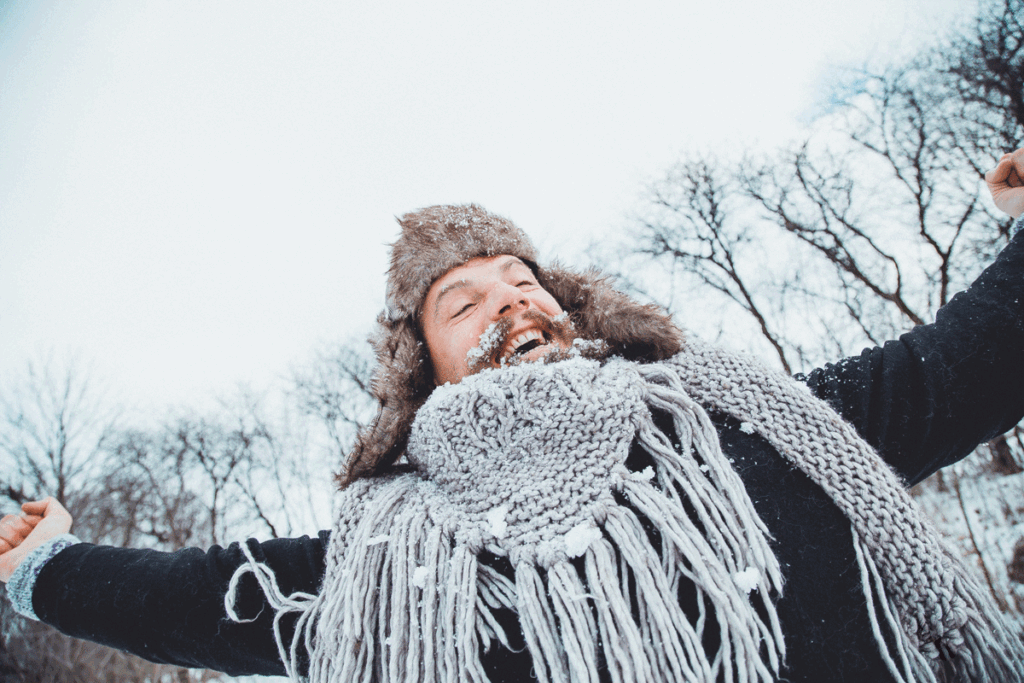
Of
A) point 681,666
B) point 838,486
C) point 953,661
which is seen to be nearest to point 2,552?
point 681,666

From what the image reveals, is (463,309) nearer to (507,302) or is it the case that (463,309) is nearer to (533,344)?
(507,302)

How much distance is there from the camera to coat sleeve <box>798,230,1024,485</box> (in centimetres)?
109

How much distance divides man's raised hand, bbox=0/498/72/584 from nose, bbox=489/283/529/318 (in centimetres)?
175

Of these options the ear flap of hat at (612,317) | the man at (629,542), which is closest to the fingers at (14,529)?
the man at (629,542)

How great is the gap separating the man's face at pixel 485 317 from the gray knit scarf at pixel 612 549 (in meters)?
0.25

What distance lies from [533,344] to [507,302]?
185mm

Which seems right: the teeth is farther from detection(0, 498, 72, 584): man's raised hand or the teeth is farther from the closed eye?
detection(0, 498, 72, 584): man's raised hand

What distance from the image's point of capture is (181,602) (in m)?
1.39

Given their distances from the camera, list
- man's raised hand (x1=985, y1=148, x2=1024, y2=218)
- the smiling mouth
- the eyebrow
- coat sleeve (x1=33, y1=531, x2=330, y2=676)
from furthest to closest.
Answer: the eyebrow
the smiling mouth
coat sleeve (x1=33, y1=531, x2=330, y2=676)
man's raised hand (x1=985, y1=148, x2=1024, y2=218)

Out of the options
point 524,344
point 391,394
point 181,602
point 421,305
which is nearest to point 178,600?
point 181,602

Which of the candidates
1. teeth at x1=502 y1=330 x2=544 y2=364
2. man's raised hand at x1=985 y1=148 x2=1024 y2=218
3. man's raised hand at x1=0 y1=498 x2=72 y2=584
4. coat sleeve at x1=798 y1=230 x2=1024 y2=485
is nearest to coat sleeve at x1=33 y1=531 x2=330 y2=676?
man's raised hand at x1=0 y1=498 x2=72 y2=584

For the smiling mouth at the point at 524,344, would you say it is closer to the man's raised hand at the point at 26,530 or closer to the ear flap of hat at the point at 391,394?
the ear flap of hat at the point at 391,394

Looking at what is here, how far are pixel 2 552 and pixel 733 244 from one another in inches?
439

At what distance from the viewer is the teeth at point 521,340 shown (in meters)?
1.47
